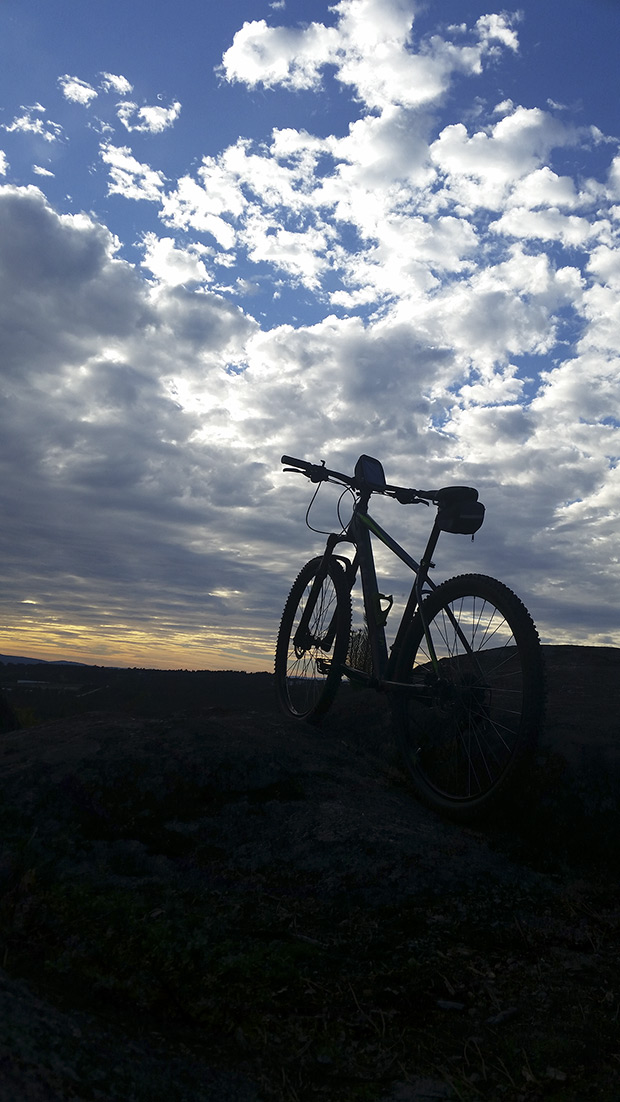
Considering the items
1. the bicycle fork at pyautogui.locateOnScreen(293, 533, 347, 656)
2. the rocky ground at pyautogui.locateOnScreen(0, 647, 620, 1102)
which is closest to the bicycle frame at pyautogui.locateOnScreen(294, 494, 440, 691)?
the bicycle fork at pyautogui.locateOnScreen(293, 533, 347, 656)

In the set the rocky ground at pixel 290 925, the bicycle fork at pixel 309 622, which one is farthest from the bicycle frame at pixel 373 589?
the rocky ground at pixel 290 925

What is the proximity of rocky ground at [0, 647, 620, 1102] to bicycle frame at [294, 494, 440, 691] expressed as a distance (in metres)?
0.78

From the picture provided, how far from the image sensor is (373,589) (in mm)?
5059

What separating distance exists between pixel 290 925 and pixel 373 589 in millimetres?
2888

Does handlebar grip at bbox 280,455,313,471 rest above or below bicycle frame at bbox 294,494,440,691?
above

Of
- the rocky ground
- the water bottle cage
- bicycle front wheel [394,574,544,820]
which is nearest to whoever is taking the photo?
the rocky ground

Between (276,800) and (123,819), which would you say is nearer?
(123,819)

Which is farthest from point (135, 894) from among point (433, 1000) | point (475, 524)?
point (475, 524)

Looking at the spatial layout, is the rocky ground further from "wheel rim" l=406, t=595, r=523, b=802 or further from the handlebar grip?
the handlebar grip

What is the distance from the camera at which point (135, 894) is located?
2.53 metres

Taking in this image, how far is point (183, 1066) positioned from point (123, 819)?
1.38m

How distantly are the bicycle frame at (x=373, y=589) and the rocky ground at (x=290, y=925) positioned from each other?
780 mm

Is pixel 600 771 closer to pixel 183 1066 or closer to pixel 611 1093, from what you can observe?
pixel 611 1093

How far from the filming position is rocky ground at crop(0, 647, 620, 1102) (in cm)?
178
